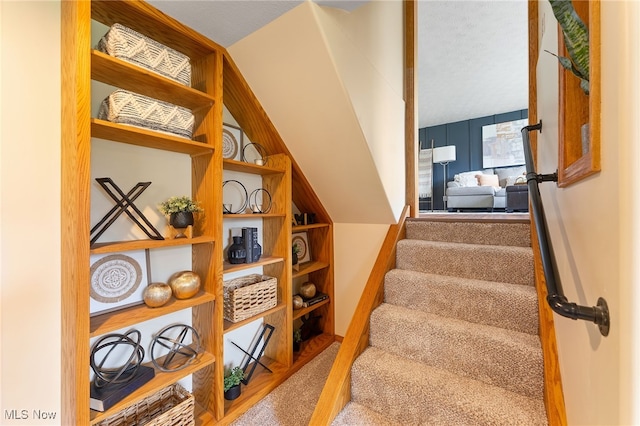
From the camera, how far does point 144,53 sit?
1.21 meters

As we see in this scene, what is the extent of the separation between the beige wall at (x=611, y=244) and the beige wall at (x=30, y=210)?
67.2 inches

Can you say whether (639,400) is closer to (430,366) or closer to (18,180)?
(430,366)

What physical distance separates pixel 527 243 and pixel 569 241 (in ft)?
3.06

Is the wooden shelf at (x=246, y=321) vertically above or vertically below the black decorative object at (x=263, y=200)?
below

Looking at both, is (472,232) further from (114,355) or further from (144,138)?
(114,355)

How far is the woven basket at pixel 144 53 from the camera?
44.6 inches

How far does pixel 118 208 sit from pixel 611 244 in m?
1.74

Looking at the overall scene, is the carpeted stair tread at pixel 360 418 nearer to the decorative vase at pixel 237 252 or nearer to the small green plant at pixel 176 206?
the decorative vase at pixel 237 252

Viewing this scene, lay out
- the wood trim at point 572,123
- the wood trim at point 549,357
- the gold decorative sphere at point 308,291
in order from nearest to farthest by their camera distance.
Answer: the wood trim at point 572,123 < the wood trim at point 549,357 < the gold decorative sphere at point 308,291

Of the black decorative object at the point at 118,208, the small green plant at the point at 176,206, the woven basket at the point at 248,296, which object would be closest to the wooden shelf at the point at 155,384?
the woven basket at the point at 248,296

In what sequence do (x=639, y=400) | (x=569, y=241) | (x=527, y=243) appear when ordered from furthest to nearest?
(x=527, y=243) → (x=569, y=241) → (x=639, y=400)

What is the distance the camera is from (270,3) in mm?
1211

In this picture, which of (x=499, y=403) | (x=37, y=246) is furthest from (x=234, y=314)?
(x=499, y=403)

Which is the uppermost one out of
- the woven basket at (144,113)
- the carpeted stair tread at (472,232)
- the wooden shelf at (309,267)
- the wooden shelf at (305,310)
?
the woven basket at (144,113)
